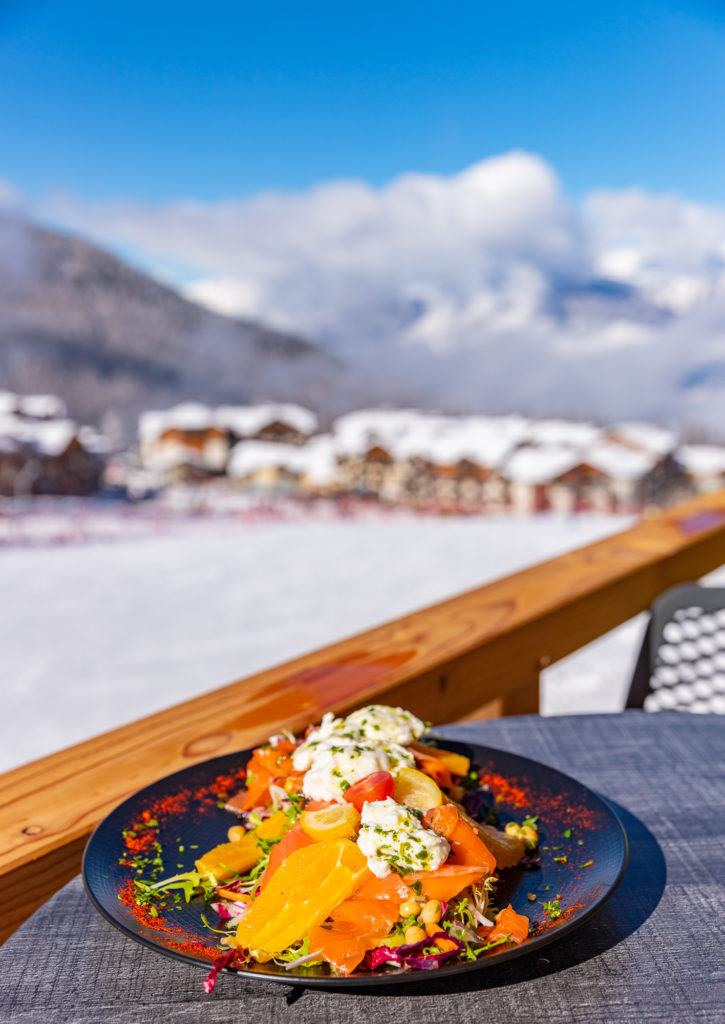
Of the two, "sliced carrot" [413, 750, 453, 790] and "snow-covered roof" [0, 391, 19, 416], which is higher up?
"snow-covered roof" [0, 391, 19, 416]

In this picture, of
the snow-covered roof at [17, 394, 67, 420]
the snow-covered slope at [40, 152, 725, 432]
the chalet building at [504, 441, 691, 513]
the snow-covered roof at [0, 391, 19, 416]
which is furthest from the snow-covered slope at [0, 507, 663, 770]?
the snow-covered slope at [40, 152, 725, 432]

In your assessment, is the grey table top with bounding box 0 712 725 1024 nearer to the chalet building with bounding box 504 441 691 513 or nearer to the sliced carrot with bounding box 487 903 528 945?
the sliced carrot with bounding box 487 903 528 945

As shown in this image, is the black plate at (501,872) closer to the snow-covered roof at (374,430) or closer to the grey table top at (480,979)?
the grey table top at (480,979)

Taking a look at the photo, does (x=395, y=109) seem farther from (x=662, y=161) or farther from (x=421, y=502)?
(x=421, y=502)

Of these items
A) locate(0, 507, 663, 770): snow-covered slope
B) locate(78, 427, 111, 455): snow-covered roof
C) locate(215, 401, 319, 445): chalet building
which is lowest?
locate(0, 507, 663, 770): snow-covered slope

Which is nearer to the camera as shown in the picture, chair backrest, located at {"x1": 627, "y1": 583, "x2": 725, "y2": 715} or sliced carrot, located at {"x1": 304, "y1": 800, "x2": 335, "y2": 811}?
sliced carrot, located at {"x1": 304, "y1": 800, "x2": 335, "y2": 811}

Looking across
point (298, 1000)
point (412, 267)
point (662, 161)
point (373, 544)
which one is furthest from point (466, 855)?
point (662, 161)

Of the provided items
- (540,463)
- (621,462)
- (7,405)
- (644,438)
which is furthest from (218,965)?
(7,405)
